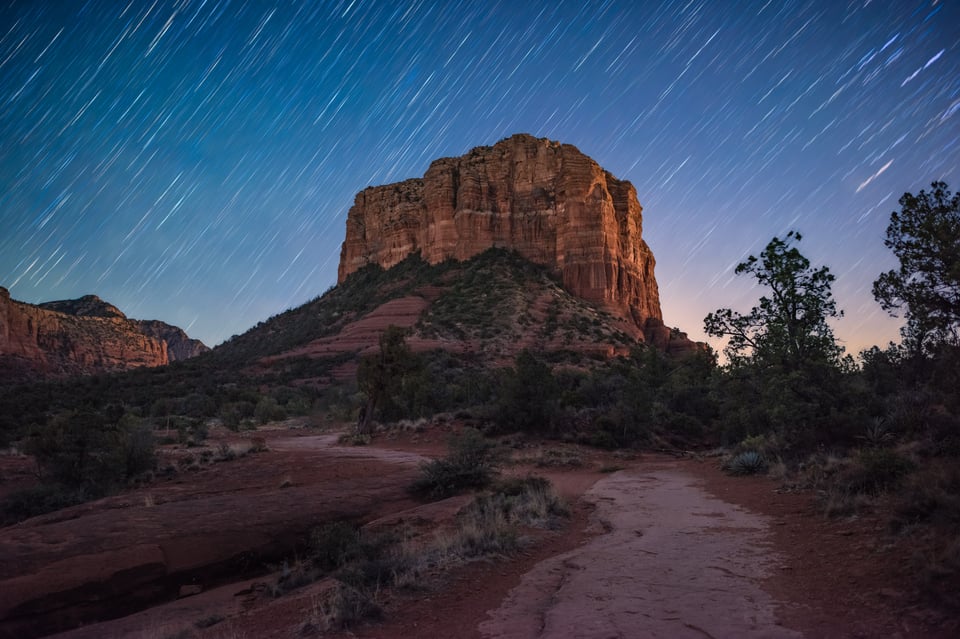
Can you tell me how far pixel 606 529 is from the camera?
8461mm

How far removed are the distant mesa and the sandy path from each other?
5796cm

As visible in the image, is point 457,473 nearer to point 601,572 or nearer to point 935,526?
point 601,572

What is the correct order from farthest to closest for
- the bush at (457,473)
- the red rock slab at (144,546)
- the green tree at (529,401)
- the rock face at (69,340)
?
the rock face at (69,340) < the green tree at (529,401) < the bush at (457,473) < the red rock slab at (144,546)

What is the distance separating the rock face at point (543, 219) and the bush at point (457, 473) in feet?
178

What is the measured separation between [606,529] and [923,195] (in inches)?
295

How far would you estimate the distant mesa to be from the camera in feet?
218

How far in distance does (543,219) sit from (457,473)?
60.7m

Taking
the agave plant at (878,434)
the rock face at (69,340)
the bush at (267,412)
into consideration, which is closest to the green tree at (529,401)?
the agave plant at (878,434)

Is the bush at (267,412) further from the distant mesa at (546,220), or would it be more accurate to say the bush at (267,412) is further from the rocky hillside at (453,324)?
the distant mesa at (546,220)

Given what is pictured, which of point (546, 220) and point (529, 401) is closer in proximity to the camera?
point (529, 401)

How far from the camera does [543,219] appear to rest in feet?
228

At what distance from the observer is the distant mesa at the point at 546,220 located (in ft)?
218

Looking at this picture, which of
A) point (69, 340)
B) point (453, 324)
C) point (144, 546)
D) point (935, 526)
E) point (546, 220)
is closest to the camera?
point (935, 526)

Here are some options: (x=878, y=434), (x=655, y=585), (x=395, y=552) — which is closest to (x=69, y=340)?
(x=395, y=552)
